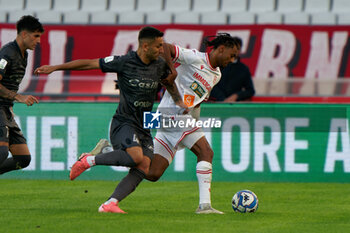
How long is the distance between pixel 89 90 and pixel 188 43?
2.69 meters

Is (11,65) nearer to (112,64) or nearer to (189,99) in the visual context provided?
(112,64)

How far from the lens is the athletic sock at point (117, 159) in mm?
7250

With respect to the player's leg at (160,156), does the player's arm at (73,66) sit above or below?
above

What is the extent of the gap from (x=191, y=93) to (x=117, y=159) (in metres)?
1.20

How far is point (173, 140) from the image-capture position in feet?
26.1


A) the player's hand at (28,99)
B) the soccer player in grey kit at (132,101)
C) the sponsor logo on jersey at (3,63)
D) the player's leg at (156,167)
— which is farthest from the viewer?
the player's leg at (156,167)

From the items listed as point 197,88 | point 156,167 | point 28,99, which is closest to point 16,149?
point 28,99

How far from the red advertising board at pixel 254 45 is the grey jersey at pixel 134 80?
23.0 ft

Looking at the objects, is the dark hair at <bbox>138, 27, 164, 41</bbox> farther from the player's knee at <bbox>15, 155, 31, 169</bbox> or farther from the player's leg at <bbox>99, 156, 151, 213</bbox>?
the player's knee at <bbox>15, 155, 31, 169</bbox>

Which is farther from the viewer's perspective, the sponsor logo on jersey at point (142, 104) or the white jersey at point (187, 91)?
the white jersey at point (187, 91)

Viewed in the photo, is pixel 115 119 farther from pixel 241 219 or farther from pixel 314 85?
pixel 314 85

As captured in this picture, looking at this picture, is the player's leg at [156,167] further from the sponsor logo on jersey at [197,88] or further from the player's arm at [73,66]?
the player's arm at [73,66]

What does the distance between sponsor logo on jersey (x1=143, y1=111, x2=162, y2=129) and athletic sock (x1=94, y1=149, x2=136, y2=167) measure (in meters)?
0.41

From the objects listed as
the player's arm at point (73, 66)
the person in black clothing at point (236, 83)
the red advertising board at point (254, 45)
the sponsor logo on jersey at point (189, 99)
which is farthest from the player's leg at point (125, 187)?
the red advertising board at point (254, 45)
